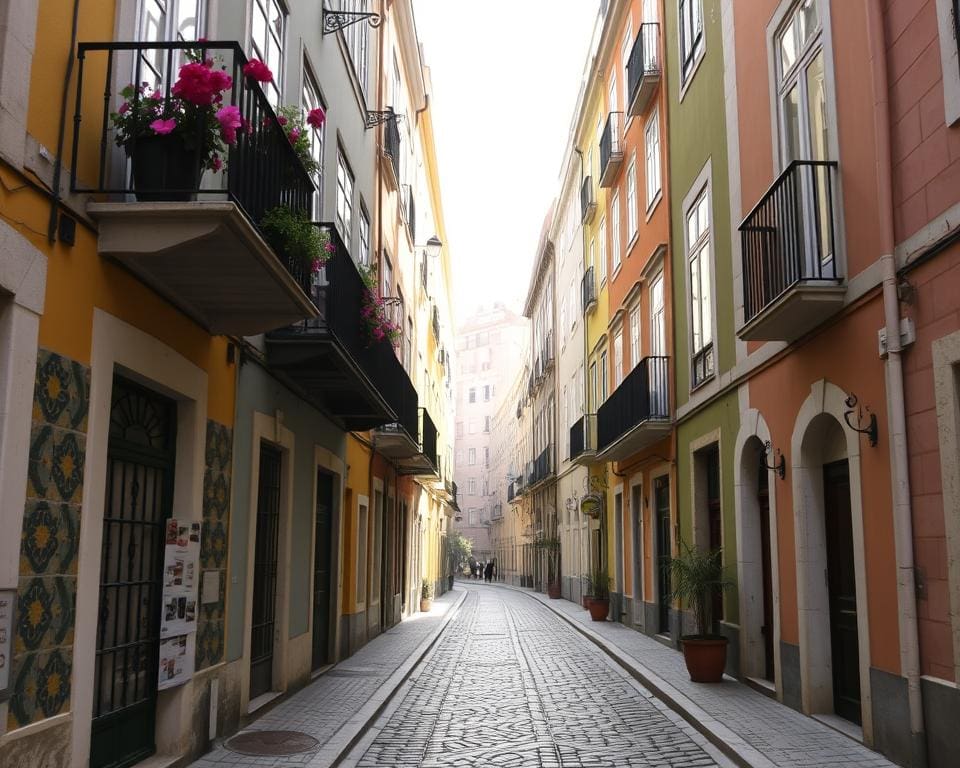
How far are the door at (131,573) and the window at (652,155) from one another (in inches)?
489

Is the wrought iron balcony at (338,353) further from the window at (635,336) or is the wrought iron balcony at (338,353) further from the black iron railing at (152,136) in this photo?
the window at (635,336)

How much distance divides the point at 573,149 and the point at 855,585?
23057 millimetres

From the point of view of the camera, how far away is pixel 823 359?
9695 millimetres

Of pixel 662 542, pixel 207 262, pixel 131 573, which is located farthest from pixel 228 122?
pixel 662 542

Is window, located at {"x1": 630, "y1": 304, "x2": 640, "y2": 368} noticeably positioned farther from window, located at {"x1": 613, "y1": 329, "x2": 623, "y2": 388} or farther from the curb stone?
the curb stone

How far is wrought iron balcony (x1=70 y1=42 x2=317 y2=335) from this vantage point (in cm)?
592

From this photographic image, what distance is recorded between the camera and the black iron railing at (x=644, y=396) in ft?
55.8

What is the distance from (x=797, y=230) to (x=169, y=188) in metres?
5.83

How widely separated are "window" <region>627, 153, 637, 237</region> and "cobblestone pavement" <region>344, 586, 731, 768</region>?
28.6 ft

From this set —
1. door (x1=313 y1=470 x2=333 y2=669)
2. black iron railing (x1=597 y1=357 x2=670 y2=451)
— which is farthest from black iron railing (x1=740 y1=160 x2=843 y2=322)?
door (x1=313 y1=470 x2=333 y2=669)

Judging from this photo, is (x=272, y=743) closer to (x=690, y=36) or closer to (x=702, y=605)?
(x=702, y=605)

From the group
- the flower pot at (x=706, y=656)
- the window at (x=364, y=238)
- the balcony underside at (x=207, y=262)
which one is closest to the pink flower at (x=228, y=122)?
the balcony underside at (x=207, y=262)

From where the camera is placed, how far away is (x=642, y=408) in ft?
57.3

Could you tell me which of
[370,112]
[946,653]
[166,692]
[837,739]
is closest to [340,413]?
[370,112]
